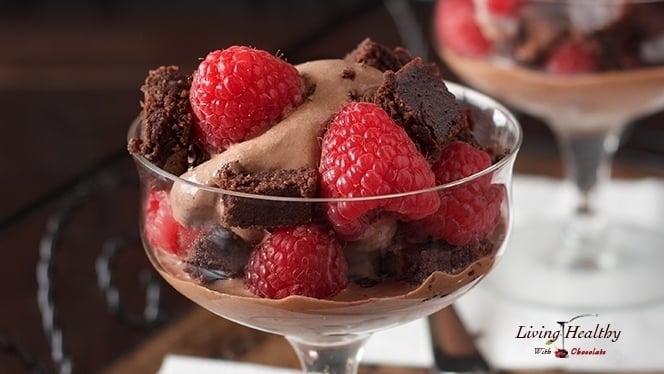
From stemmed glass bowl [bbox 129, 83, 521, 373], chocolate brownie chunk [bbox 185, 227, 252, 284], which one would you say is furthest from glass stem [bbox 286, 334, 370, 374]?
chocolate brownie chunk [bbox 185, 227, 252, 284]

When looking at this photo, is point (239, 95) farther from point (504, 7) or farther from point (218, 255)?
point (504, 7)

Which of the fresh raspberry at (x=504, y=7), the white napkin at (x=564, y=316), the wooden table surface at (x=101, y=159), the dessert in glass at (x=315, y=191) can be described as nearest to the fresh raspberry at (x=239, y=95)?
the dessert in glass at (x=315, y=191)

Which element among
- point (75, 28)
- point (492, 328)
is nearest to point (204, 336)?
point (492, 328)

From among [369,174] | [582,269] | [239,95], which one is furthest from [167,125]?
[582,269]

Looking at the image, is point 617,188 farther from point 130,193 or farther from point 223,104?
point 223,104

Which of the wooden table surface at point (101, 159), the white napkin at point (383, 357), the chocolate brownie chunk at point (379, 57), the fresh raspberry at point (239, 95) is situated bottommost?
the wooden table surface at point (101, 159)

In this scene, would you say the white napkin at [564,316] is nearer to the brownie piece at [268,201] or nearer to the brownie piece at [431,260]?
the brownie piece at [431,260]

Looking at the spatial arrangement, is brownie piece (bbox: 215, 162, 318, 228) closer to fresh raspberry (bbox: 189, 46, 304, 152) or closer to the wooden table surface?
fresh raspberry (bbox: 189, 46, 304, 152)
